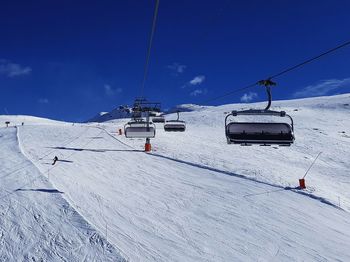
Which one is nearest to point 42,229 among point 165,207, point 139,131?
point 165,207

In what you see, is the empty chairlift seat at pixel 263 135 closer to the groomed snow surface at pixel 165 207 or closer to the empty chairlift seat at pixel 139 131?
the groomed snow surface at pixel 165 207

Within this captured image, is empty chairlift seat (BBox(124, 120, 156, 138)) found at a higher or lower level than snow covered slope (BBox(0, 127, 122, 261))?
higher

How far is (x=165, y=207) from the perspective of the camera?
14633 mm

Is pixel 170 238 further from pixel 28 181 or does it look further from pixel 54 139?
pixel 54 139

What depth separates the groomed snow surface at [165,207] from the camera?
1119 cm

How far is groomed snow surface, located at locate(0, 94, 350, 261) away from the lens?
36.7ft

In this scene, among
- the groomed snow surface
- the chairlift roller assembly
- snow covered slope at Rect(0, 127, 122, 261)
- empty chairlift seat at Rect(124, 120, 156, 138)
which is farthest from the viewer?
empty chairlift seat at Rect(124, 120, 156, 138)

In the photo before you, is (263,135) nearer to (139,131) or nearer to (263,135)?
(263,135)

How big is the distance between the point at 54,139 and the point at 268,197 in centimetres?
2223

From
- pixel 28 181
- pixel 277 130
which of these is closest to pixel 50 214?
pixel 28 181

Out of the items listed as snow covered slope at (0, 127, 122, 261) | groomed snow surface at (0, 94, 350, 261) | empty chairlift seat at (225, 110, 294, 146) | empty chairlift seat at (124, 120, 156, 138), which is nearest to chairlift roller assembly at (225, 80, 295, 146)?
empty chairlift seat at (225, 110, 294, 146)

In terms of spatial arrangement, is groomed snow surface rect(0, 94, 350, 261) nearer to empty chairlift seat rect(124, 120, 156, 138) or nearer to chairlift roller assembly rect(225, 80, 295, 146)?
empty chairlift seat rect(124, 120, 156, 138)

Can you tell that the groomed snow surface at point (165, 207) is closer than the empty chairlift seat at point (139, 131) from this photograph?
Yes

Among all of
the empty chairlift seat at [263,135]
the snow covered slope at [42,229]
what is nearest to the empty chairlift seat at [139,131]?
the snow covered slope at [42,229]
